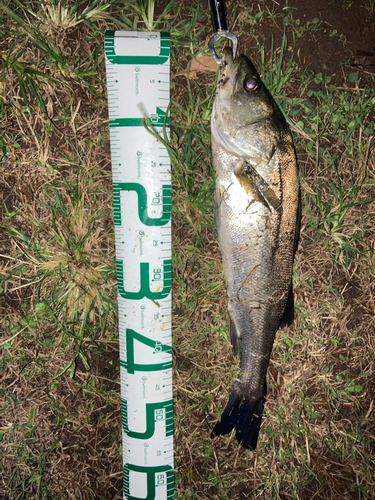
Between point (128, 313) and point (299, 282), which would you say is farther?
point (299, 282)

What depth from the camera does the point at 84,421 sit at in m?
2.73

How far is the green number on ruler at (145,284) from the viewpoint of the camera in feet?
7.83

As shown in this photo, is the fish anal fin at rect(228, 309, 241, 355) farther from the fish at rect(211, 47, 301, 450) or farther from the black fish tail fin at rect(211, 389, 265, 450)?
the black fish tail fin at rect(211, 389, 265, 450)

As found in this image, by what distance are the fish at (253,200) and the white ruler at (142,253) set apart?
17.6 inches

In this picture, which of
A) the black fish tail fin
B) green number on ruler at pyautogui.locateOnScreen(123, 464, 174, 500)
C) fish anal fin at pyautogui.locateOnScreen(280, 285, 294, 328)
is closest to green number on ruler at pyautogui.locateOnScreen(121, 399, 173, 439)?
green number on ruler at pyautogui.locateOnScreen(123, 464, 174, 500)

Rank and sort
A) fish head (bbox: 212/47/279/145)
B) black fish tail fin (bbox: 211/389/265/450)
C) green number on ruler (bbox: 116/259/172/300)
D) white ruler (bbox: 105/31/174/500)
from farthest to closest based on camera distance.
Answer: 1. black fish tail fin (bbox: 211/389/265/450)
2. green number on ruler (bbox: 116/259/172/300)
3. white ruler (bbox: 105/31/174/500)
4. fish head (bbox: 212/47/279/145)

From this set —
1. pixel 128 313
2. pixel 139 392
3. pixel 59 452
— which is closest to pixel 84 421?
pixel 59 452

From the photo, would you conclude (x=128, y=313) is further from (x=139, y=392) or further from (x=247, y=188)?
(x=247, y=188)

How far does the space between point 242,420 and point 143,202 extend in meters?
1.95

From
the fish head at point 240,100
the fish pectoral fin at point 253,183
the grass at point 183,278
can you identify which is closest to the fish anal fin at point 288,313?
the grass at point 183,278

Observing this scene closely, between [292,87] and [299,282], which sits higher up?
[292,87]

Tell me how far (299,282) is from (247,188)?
3.60 ft

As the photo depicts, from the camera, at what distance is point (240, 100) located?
7.09 feet

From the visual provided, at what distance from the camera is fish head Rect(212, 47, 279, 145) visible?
7.09 ft
